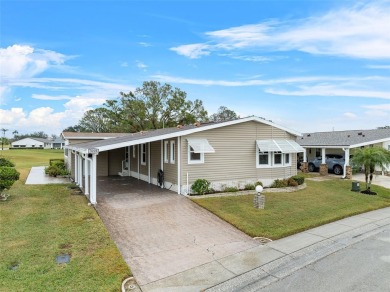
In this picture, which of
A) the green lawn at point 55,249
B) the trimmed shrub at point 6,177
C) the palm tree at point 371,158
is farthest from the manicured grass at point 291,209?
the trimmed shrub at point 6,177

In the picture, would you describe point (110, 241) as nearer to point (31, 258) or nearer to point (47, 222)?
point (31, 258)

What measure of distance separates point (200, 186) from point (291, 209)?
4438mm

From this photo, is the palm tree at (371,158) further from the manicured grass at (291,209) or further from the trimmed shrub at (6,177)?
the trimmed shrub at (6,177)

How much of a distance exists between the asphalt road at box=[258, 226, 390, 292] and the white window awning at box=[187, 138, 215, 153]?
24.6 feet

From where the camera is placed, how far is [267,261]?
7.25 m

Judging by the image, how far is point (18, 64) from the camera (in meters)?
18.2

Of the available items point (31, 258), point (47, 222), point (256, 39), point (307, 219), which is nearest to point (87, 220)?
point (47, 222)

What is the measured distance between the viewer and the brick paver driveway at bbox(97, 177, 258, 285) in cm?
707

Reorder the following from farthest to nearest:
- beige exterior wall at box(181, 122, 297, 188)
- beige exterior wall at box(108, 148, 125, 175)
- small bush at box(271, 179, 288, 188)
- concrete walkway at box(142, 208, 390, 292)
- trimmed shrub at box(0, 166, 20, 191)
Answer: beige exterior wall at box(108, 148, 125, 175) < small bush at box(271, 179, 288, 188) < beige exterior wall at box(181, 122, 297, 188) < trimmed shrub at box(0, 166, 20, 191) < concrete walkway at box(142, 208, 390, 292)

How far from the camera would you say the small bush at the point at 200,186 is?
14.3m

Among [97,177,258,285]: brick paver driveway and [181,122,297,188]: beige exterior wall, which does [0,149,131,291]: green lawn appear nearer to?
[97,177,258,285]: brick paver driveway

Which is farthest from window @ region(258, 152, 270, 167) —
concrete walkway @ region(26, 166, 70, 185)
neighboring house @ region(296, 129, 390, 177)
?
concrete walkway @ region(26, 166, 70, 185)

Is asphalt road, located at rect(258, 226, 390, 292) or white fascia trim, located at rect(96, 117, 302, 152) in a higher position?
white fascia trim, located at rect(96, 117, 302, 152)

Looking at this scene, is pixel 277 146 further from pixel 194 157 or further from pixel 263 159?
pixel 194 157
